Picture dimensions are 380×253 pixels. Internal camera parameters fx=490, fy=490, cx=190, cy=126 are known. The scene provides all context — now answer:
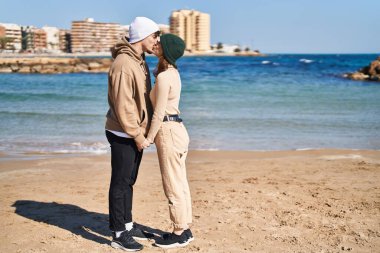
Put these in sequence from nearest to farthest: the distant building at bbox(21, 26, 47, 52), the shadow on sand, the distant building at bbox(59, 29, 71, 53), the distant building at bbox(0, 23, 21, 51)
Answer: the shadow on sand, the distant building at bbox(0, 23, 21, 51), the distant building at bbox(21, 26, 47, 52), the distant building at bbox(59, 29, 71, 53)

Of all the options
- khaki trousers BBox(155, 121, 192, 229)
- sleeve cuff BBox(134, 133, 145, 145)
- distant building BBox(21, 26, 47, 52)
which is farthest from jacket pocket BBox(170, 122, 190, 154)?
distant building BBox(21, 26, 47, 52)

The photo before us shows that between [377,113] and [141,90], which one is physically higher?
[141,90]

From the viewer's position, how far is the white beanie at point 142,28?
12.6 feet

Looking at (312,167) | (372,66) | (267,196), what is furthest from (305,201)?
(372,66)

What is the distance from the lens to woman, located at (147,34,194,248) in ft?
12.6

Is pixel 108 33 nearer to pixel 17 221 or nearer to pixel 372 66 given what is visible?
pixel 372 66

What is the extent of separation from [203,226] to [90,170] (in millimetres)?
3090

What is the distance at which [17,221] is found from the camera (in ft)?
16.1

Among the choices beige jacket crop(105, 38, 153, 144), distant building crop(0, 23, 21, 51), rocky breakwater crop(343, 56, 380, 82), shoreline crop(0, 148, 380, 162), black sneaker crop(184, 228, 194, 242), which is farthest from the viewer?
distant building crop(0, 23, 21, 51)

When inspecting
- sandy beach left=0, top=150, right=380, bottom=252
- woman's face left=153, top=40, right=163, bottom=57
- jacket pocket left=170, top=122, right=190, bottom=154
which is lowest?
sandy beach left=0, top=150, right=380, bottom=252

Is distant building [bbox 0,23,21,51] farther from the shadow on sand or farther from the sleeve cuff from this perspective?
the sleeve cuff

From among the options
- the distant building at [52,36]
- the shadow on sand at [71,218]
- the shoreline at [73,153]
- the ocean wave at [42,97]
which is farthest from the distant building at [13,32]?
the shadow on sand at [71,218]

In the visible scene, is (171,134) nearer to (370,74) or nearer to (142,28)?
(142,28)

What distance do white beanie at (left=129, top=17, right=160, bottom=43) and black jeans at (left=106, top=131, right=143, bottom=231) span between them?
0.82m
